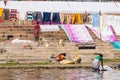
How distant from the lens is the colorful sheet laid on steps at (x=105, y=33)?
126ft

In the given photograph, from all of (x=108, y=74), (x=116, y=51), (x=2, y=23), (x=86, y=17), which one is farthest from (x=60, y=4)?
(x=108, y=74)

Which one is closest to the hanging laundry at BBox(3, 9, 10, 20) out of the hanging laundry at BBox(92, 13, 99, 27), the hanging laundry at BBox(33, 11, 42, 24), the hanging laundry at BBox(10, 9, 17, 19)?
the hanging laundry at BBox(10, 9, 17, 19)

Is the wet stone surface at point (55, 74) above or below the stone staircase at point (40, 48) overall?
below

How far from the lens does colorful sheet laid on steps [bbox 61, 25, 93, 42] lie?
37.7 m

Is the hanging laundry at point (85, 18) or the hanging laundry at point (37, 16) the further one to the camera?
the hanging laundry at point (85, 18)

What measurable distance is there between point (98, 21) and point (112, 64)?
349 inches

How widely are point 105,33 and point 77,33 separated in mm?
2358

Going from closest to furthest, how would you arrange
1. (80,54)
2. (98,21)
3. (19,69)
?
(19,69) < (80,54) < (98,21)

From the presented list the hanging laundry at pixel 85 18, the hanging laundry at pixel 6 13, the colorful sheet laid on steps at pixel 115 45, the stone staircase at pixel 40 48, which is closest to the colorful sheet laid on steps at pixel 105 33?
the stone staircase at pixel 40 48

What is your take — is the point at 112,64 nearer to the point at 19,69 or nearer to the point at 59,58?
the point at 59,58

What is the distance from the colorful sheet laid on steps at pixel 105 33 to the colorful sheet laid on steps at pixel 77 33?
781mm

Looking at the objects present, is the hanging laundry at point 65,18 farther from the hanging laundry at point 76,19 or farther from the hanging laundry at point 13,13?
the hanging laundry at point 13,13

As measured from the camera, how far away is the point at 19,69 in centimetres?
2927

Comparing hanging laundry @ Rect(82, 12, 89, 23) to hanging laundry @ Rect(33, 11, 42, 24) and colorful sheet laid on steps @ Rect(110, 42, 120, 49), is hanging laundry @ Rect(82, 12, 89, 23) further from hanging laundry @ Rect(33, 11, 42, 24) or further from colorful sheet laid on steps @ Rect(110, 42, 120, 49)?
colorful sheet laid on steps @ Rect(110, 42, 120, 49)
